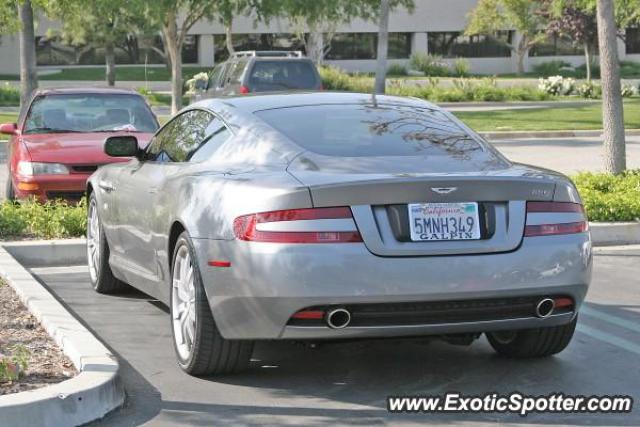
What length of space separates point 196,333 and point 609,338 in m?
2.77

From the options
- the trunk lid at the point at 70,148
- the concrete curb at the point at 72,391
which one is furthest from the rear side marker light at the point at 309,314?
the trunk lid at the point at 70,148

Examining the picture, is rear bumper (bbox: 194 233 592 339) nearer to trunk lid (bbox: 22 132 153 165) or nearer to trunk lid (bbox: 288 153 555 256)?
trunk lid (bbox: 288 153 555 256)

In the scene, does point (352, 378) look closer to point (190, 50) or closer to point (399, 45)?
point (190, 50)

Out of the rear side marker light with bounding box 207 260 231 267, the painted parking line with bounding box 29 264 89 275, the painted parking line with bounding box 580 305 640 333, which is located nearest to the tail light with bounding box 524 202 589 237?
the rear side marker light with bounding box 207 260 231 267

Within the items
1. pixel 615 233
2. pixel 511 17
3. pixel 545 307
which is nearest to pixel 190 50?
pixel 511 17

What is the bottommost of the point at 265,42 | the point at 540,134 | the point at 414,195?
the point at 540,134

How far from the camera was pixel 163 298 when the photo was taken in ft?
25.6

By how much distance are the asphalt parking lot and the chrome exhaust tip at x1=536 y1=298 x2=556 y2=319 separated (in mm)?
391

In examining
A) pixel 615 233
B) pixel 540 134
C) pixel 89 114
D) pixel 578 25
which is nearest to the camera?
pixel 615 233

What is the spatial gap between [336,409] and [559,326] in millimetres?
1589

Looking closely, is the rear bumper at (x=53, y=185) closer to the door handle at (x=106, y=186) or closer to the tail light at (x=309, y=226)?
the door handle at (x=106, y=186)

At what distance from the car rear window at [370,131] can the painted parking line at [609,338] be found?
153cm

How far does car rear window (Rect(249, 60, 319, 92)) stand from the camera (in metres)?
24.5

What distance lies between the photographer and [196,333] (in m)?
6.74
